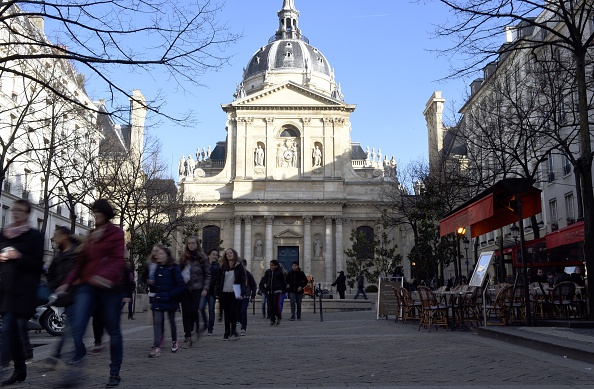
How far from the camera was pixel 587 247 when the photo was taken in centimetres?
1244

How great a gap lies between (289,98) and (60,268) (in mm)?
49633

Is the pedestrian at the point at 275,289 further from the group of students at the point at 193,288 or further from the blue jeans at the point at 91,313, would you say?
the blue jeans at the point at 91,313

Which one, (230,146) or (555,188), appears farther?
(230,146)

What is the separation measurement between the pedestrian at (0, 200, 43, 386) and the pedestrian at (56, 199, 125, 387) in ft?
1.42

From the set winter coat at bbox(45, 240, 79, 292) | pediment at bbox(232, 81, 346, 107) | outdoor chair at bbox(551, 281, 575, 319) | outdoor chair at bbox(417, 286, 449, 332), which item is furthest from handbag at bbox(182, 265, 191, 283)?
pediment at bbox(232, 81, 346, 107)

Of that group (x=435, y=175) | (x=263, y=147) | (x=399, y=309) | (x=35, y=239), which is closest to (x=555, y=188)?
(x=435, y=175)

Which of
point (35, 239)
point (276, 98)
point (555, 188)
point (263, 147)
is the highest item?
point (276, 98)


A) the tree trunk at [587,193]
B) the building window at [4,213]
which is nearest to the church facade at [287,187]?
the building window at [4,213]

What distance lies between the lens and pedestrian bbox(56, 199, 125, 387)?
6.36 m

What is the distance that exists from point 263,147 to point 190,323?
4552cm

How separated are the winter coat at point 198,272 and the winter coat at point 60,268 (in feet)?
10.8

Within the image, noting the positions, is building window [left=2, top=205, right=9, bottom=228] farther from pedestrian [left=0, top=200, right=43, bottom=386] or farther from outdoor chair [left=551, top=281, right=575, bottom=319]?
pedestrian [left=0, top=200, right=43, bottom=386]

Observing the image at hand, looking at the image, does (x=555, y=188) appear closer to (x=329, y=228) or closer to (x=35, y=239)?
(x=329, y=228)

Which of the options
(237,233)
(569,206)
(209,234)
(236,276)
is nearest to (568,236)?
(236,276)
